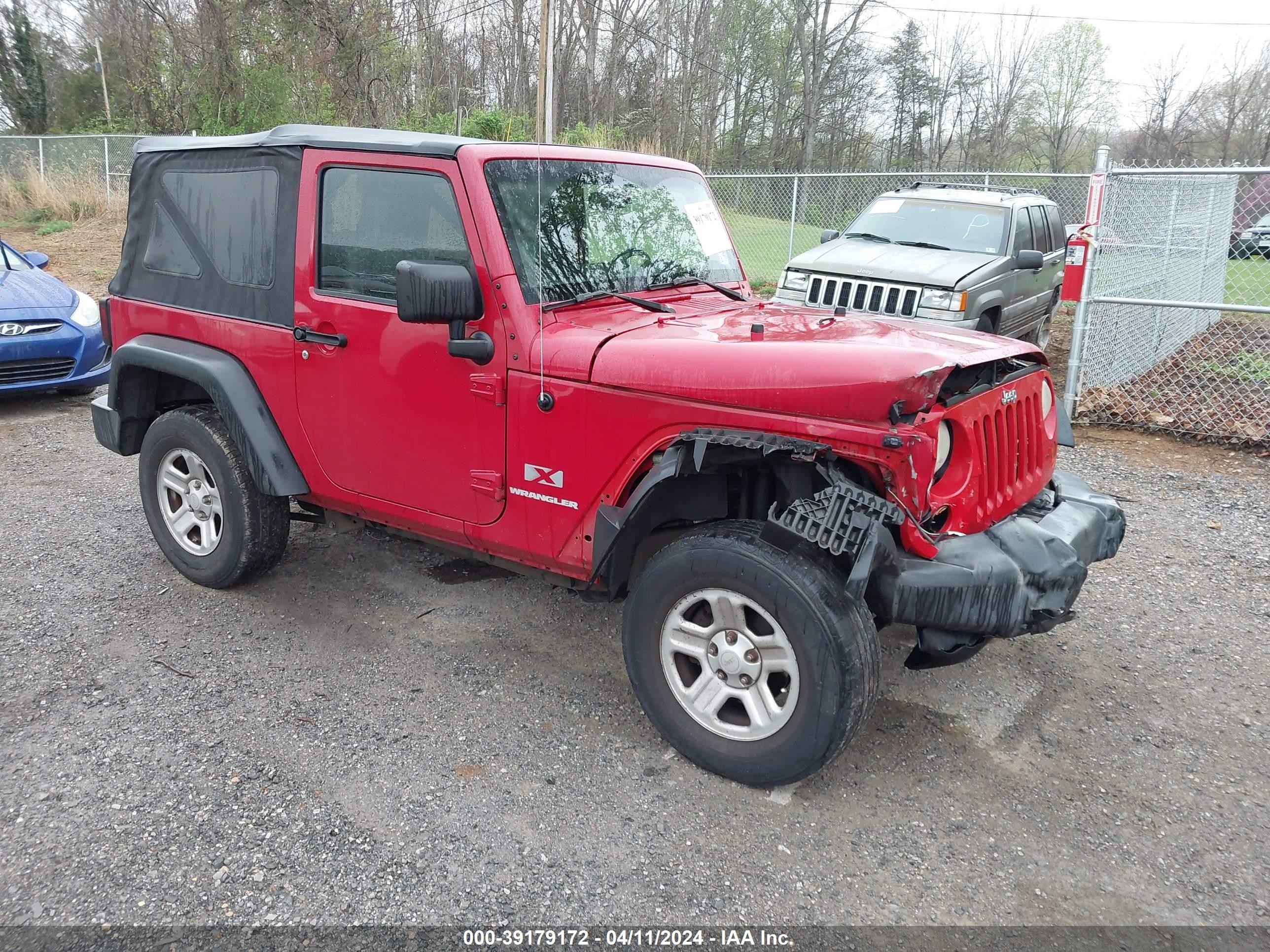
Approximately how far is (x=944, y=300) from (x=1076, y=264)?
1040mm

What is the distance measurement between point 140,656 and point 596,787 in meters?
2.11

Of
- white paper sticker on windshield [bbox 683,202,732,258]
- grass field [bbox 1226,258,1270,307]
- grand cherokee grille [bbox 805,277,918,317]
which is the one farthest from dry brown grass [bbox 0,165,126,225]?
grass field [bbox 1226,258,1270,307]

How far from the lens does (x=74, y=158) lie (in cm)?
2088

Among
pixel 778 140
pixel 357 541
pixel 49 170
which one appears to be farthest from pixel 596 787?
pixel 778 140

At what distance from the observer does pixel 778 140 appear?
110 feet

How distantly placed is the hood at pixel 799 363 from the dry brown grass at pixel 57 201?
19.8 meters

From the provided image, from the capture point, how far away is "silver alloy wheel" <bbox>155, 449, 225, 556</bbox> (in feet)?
14.1

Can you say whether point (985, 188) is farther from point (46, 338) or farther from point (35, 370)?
point (35, 370)

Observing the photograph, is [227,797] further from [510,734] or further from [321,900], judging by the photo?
[510,734]

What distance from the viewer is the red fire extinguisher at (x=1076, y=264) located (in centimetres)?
725

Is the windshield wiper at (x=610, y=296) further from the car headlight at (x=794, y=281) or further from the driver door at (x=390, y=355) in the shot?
the car headlight at (x=794, y=281)

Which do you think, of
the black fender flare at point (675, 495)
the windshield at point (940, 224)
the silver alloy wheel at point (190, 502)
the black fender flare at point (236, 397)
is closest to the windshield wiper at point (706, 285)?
the black fender flare at point (675, 495)

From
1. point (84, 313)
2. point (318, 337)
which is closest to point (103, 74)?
point (84, 313)

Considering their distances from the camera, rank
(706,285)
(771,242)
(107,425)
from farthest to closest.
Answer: (771,242), (107,425), (706,285)
